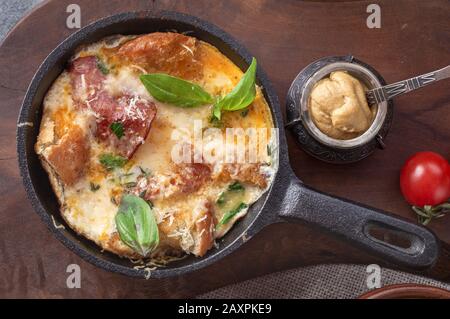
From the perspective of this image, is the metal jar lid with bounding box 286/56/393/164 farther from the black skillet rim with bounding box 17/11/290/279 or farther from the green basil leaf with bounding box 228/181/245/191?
the green basil leaf with bounding box 228/181/245/191

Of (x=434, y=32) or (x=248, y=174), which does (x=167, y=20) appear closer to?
(x=248, y=174)

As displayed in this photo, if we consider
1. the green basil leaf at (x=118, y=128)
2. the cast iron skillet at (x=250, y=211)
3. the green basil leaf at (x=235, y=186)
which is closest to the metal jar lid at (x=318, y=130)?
the cast iron skillet at (x=250, y=211)

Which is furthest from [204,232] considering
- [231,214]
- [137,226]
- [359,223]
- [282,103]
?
[282,103]

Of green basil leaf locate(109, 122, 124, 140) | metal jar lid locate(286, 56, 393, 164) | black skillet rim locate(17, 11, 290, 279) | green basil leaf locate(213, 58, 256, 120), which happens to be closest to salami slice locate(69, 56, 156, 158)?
green basil leaf locate(109, 122, 124, 140)

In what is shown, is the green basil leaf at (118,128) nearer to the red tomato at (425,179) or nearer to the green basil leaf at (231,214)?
the green basil leaf at (231,214)

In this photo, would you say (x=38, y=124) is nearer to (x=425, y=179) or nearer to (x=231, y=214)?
(x=231, y=214)

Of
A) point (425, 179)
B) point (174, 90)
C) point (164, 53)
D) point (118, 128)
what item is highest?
point (164, 53)
